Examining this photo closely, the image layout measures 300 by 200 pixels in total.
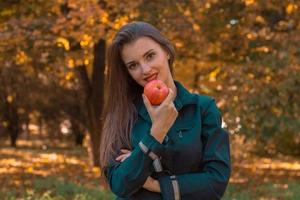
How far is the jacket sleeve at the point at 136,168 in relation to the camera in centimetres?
227

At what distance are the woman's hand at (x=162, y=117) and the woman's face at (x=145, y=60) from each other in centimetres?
25

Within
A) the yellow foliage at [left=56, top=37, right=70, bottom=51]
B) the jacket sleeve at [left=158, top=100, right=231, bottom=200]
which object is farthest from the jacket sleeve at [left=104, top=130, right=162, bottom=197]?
the yellow foliage at [left=56, top=37, right=70, bottom=51]

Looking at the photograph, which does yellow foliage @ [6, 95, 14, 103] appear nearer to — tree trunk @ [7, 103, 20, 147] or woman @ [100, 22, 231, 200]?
tree trunk @ [7, 103, 20, 147]

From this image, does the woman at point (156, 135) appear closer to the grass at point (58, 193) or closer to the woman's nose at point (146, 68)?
the woman's nose at point (146, 68)

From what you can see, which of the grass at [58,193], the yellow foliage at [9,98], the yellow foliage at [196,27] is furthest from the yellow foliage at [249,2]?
the yellow foliage at [9,98]

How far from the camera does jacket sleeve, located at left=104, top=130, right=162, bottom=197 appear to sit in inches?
89.4

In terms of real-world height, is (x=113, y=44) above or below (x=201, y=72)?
above

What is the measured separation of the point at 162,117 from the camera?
7.36ft

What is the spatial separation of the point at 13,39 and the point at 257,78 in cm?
509

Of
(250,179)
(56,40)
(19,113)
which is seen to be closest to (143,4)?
(56,40)

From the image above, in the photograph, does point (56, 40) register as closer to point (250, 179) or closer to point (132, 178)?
point (250, 179)

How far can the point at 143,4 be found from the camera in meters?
11.6

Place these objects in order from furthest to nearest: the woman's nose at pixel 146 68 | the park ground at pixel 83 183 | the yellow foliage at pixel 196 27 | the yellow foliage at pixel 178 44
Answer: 1. the yellow foliage at pixel 196 27
2. the yellow foliage at pixel 178 44
3. the park ground at pixel 83 183
4. the woman's nose at pixel 146 68

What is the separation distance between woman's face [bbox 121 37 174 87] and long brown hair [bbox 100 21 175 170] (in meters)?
0.03
